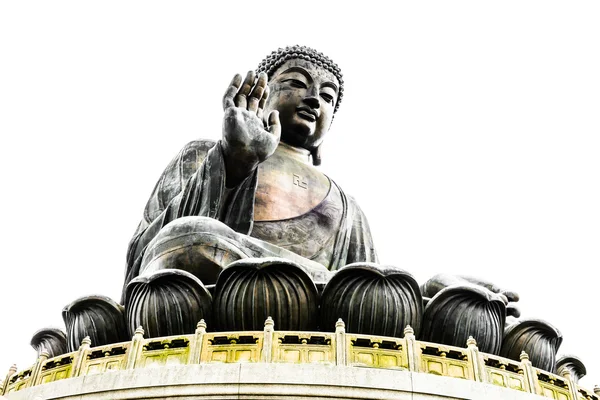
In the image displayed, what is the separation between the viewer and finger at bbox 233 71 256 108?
10016mm

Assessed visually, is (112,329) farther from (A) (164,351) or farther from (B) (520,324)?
(B) (520,324)

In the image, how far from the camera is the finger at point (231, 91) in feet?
32.5

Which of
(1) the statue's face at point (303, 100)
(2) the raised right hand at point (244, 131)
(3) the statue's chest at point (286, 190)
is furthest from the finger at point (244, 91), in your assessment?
(1) the statue's face at point (303, 100)

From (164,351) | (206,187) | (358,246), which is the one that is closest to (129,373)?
(164,351)

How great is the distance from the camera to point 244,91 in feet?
33.2

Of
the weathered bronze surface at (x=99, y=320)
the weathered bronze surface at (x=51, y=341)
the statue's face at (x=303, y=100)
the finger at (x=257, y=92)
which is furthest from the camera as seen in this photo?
the statue's face at (x=303, y=100)

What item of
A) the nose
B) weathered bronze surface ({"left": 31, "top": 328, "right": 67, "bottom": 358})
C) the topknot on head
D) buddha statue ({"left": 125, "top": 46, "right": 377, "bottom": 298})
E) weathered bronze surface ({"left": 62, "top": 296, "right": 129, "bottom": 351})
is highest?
the topknot on head

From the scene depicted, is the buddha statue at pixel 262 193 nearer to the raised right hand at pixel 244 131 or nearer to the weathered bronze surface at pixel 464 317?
the raised right hand at pixel 244 131

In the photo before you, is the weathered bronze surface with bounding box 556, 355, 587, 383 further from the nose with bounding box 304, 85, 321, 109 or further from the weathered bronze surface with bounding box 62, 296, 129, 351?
the nose with bounding box 304, 85, 321, 109

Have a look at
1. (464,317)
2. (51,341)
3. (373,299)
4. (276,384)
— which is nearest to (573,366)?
(464,317)

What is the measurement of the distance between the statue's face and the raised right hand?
182 cm

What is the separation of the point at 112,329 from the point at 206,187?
212 cm

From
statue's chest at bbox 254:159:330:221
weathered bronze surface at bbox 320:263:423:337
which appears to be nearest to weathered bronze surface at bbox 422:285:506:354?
weathered bronze surface at bbox 320:263:423:337

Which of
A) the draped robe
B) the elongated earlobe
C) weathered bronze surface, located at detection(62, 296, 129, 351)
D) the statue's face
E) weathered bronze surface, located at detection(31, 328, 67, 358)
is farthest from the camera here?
the elongated earlobe
